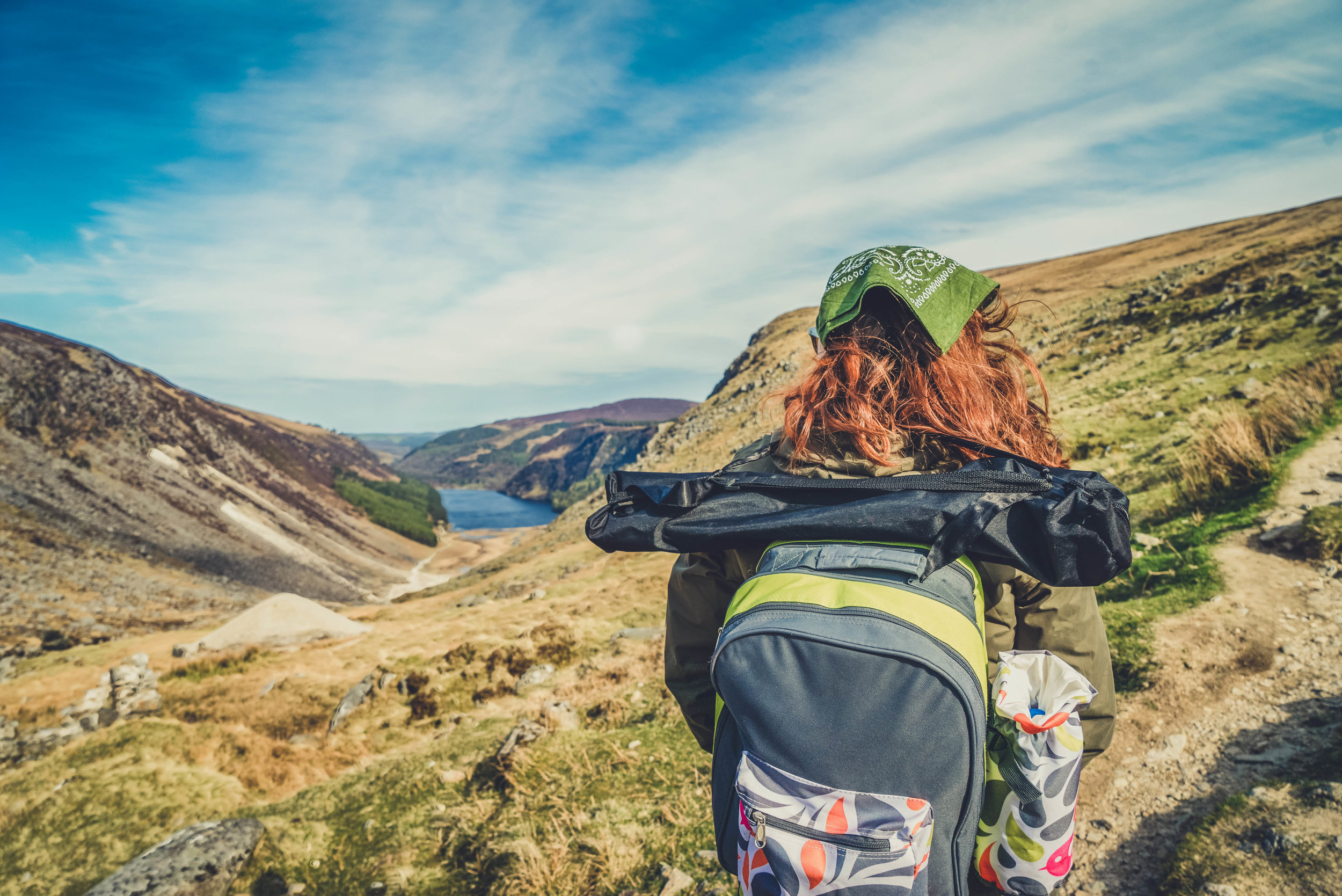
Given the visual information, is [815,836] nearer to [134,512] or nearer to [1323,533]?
[1323,533]

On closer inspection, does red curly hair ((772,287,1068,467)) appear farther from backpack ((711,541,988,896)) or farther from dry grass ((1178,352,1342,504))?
dry grass ((1178,352,1342,504))

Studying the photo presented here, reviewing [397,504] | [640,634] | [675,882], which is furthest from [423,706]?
[397,504]

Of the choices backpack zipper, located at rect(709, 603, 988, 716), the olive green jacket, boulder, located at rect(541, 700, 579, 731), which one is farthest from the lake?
backpack zipper, located at rect(709, 603, 988, 716)

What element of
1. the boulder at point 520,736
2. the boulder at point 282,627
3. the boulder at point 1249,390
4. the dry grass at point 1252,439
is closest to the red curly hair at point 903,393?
the boulder at point 520,736

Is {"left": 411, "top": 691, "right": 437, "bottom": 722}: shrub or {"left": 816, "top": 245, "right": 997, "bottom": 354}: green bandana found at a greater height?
{"left": 816, "top": 245, "right": 997, "bottom": 354}: green bandana

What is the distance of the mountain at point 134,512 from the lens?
3488 cm

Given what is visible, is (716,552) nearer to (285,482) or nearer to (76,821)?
(76,821)

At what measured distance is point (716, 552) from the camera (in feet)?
7.40

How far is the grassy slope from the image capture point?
16.8 feet

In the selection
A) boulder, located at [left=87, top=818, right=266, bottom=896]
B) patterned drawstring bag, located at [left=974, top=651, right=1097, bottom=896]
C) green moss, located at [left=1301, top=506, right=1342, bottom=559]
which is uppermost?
patterned drawstring bag, located at [left=974, top=651, right=1097, bottom=896]

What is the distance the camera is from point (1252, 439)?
7.42 meters

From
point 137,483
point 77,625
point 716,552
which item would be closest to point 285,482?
point 137,483

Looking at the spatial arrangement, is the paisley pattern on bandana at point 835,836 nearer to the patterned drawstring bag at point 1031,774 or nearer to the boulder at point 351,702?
the patterned drawstring bag at point 1031,774

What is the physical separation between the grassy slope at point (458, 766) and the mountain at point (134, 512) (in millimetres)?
32646
